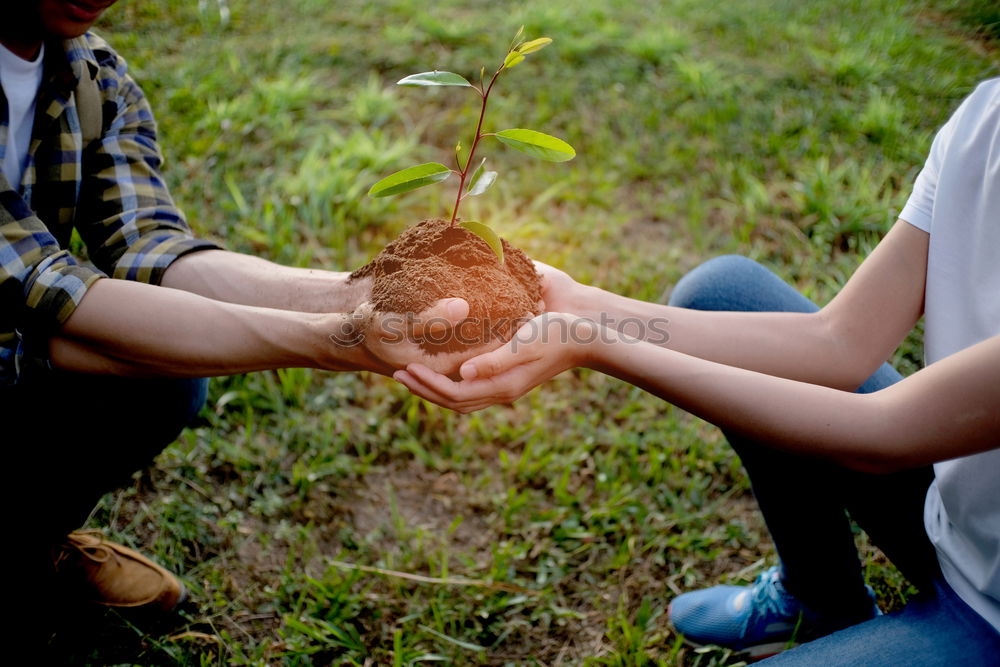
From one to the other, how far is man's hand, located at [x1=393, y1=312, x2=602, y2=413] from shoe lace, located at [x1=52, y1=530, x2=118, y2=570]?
3.39 feet

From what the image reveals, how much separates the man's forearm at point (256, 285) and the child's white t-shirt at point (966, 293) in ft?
3.98

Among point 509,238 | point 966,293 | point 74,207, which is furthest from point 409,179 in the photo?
point 509,238

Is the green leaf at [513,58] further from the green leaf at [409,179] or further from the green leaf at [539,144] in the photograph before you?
the green leaf at [409,179]

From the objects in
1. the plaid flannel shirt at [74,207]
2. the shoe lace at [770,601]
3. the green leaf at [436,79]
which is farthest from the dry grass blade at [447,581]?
the green leaf at [436,79]

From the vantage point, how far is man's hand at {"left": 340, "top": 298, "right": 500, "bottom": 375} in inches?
56.3

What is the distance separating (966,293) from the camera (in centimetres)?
134

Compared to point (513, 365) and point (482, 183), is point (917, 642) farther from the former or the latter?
point (482, 183)

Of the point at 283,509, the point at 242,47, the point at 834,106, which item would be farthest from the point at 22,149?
the point at 834,106

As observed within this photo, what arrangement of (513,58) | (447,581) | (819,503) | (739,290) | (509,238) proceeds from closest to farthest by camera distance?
(513,58) < (819,503) < (739,290) < (447,581) < (509,238)

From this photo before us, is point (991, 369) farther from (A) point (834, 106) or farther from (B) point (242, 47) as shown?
(B) point (242, 47)

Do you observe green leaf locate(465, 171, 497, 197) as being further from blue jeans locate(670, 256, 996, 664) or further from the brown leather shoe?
the brown leather shoe

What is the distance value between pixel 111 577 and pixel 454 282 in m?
1.21

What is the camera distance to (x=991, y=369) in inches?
42.0

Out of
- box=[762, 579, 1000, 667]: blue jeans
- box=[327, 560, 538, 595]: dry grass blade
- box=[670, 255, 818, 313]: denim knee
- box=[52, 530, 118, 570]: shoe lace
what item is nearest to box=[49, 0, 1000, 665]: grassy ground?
box=[327, 560, 538, 595]: dry grass blade
